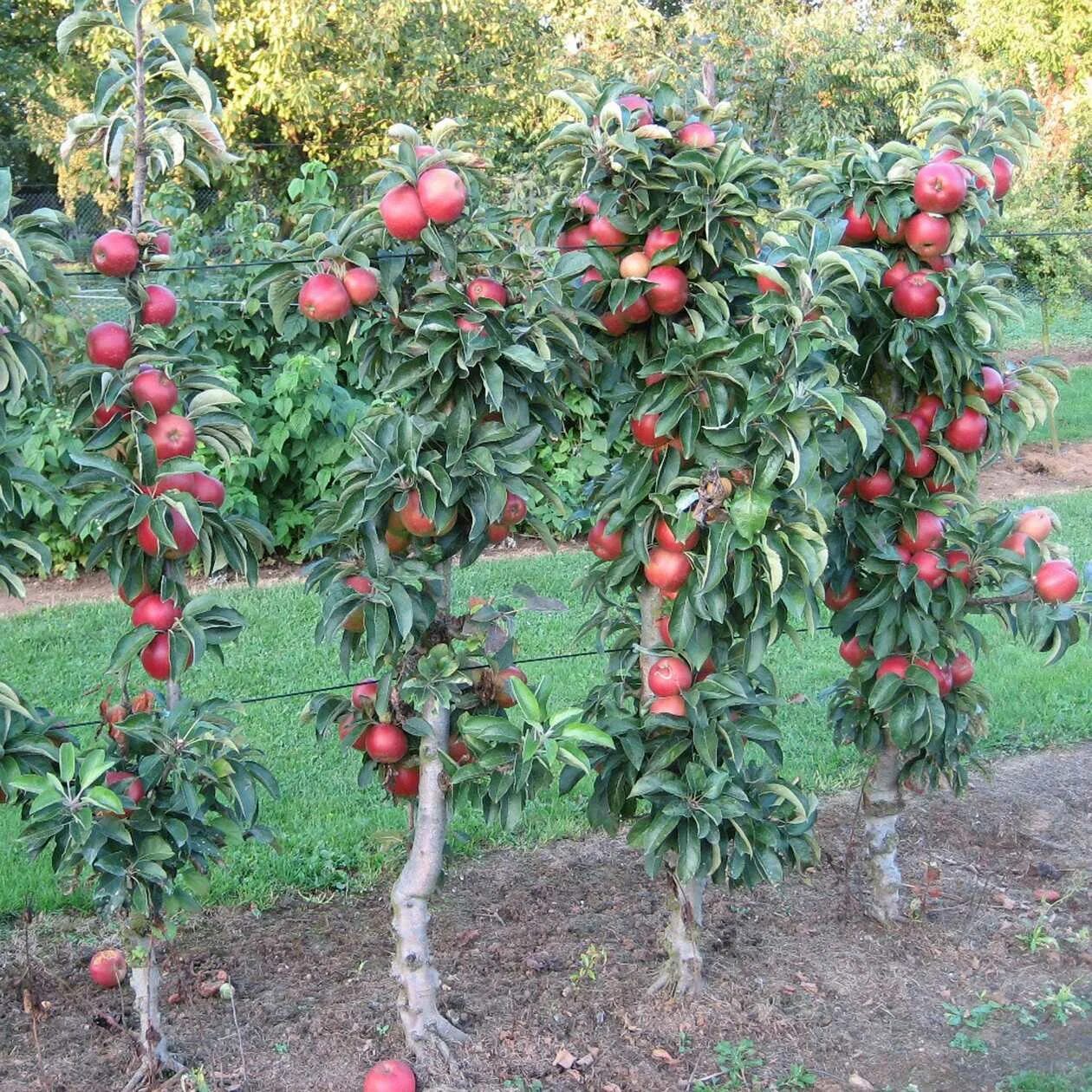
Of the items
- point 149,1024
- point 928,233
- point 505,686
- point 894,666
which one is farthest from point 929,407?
point 149,1024

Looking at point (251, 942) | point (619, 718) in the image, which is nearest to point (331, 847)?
point (251, 942)

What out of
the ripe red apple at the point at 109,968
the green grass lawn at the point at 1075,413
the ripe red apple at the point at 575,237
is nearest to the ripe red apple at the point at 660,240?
the ripe red apple at the point at 575,237

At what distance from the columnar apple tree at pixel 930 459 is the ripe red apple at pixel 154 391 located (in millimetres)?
1593

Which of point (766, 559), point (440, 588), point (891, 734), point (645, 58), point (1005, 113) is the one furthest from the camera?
point (645, 58)

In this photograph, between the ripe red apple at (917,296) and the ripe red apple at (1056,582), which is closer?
the ripe red apple at (917,296)

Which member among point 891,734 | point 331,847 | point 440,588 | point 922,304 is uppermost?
point 922,304

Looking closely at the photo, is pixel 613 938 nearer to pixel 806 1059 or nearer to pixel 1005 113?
pixel 806 1059

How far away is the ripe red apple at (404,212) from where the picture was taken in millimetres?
2435

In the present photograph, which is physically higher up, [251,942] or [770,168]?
[770,168]

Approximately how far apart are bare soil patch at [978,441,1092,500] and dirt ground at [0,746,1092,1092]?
5351 millimetres

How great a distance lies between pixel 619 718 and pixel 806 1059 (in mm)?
935

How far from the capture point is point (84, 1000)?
3.01 metres

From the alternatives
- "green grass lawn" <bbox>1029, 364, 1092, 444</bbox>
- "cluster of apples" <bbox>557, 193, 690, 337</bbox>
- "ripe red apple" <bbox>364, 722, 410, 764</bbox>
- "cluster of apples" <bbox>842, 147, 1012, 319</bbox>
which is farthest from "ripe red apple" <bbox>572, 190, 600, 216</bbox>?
"green grass lawn" <bbox>1029, 364, 1092, 444</bbox>

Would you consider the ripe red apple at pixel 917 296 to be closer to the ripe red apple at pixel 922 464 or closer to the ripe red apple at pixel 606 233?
the ripe red apple at pixel 922 464
